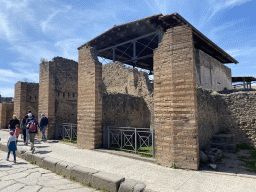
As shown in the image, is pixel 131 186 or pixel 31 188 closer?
pixel 131 186

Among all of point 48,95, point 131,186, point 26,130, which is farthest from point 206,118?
point 26,130


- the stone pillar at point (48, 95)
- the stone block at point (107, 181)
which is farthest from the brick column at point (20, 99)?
the stone block at point (107, 181)

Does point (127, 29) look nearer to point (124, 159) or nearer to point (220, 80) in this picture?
point (124, 159)

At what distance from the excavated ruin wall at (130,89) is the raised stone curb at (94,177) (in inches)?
111

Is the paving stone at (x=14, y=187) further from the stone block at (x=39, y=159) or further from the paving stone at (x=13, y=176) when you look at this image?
the stone block at (x=39, y=159)

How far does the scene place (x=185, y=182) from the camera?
3.43 meters

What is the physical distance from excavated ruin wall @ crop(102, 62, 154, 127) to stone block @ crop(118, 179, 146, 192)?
4092mm

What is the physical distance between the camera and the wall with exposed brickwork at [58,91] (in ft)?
29.8

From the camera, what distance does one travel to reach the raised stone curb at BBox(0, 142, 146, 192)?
3.08m

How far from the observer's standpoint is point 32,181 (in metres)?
3.79

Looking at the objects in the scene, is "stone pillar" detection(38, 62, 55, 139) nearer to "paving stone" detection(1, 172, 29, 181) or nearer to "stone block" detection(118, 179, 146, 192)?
"paving stone" detection(1, 172, 29, 181)

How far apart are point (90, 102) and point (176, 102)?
138 inches

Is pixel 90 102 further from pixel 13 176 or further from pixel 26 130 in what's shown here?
pixel 26 130

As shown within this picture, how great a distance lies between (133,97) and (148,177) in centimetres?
587
